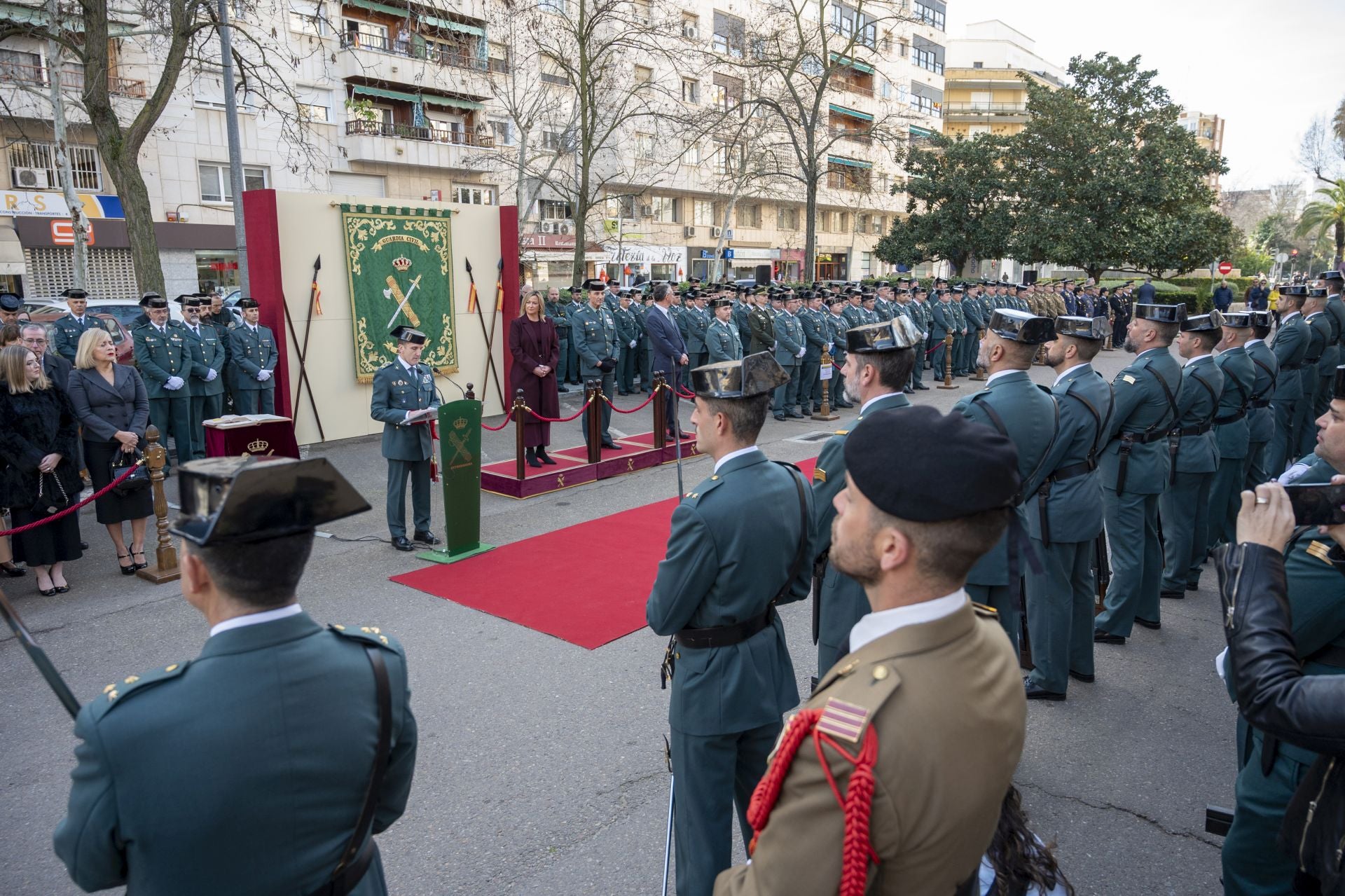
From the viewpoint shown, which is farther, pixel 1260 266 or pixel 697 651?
pixel 1260 266

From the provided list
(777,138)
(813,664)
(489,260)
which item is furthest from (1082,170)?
(813,664)

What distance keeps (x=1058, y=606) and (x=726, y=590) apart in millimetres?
2858

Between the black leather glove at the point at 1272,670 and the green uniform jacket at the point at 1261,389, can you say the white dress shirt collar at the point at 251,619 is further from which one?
the green uniform jacket at the point at 1261,389

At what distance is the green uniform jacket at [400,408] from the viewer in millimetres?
7992

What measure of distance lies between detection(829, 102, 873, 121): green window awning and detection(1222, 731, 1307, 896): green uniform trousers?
48274mm

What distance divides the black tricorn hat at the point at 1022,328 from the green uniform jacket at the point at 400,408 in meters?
5.19

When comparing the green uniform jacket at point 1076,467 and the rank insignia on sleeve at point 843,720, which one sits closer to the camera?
the rank insignia on sleeve at point 843,720

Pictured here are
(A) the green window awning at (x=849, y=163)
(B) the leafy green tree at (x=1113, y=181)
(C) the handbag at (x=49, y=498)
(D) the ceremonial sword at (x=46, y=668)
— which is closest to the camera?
(D) the ceremonial sword at (x=46, y=668)

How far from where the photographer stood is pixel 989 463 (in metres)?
1.59

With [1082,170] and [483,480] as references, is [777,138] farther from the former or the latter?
[483,480]

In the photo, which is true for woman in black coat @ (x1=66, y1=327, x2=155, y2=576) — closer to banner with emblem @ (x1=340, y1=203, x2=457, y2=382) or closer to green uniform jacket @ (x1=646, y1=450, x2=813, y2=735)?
banner with emblem @ (x1=340, y1=203, x2=457, y2=382)

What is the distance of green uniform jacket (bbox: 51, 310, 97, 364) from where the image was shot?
10.6 metres

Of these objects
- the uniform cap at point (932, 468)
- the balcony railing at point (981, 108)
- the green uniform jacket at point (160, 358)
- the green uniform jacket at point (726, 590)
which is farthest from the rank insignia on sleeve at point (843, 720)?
the balcony railing at point (981, 108)

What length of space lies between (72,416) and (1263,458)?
10.6 metres
